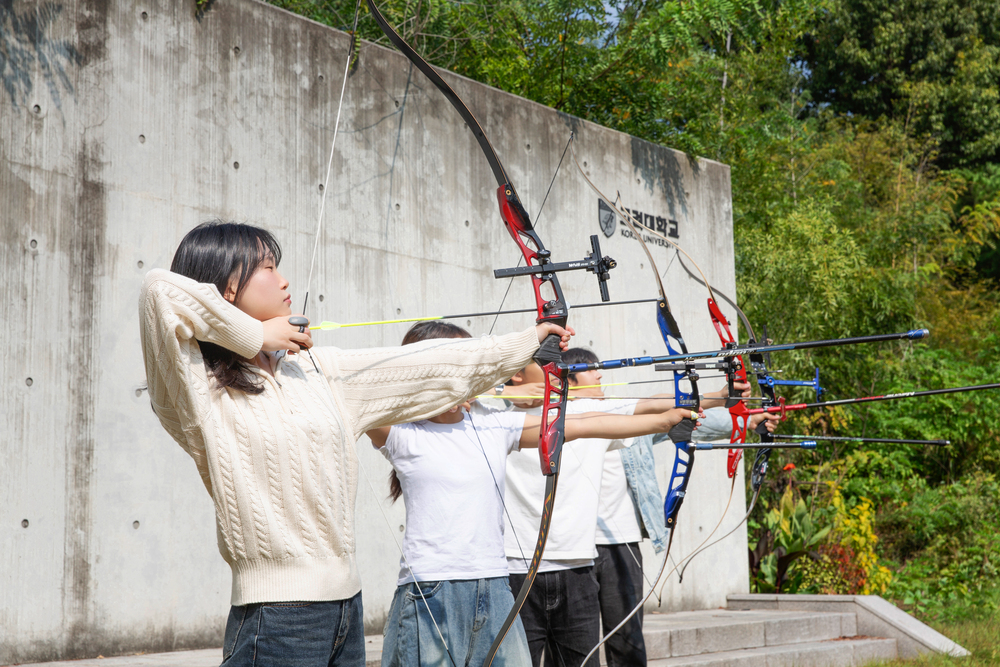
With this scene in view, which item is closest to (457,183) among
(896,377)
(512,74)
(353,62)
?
(353,62)

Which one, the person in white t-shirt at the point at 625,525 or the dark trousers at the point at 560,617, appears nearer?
the dark trousers at the point at 560,617

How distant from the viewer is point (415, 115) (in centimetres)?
466

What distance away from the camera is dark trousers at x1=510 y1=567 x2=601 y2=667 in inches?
106

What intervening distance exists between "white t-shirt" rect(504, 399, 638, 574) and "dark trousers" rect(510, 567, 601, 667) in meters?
0.05

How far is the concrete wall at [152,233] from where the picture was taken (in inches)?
127

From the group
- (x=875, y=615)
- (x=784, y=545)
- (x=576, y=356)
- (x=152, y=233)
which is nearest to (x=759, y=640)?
(x=875, y=615)

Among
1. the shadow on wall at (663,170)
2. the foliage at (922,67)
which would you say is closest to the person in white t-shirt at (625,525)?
the shadow on wall at (663,170)

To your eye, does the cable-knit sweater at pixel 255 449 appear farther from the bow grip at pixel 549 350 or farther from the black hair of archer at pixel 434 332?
the black hair of archer at pixel 434 332

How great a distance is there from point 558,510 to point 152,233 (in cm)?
194

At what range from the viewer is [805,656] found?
4797mm

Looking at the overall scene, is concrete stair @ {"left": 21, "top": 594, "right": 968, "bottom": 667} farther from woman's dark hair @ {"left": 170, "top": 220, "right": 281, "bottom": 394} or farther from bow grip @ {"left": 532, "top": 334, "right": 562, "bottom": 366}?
woman's dark hair @ {"left": 170, "top": 220, "right": 281, "bottom": 394}

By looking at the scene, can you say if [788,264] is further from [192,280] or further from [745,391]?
[192,280]

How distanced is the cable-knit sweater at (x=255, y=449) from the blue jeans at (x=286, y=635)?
0.02 metres

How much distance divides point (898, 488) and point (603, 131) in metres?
4.60
